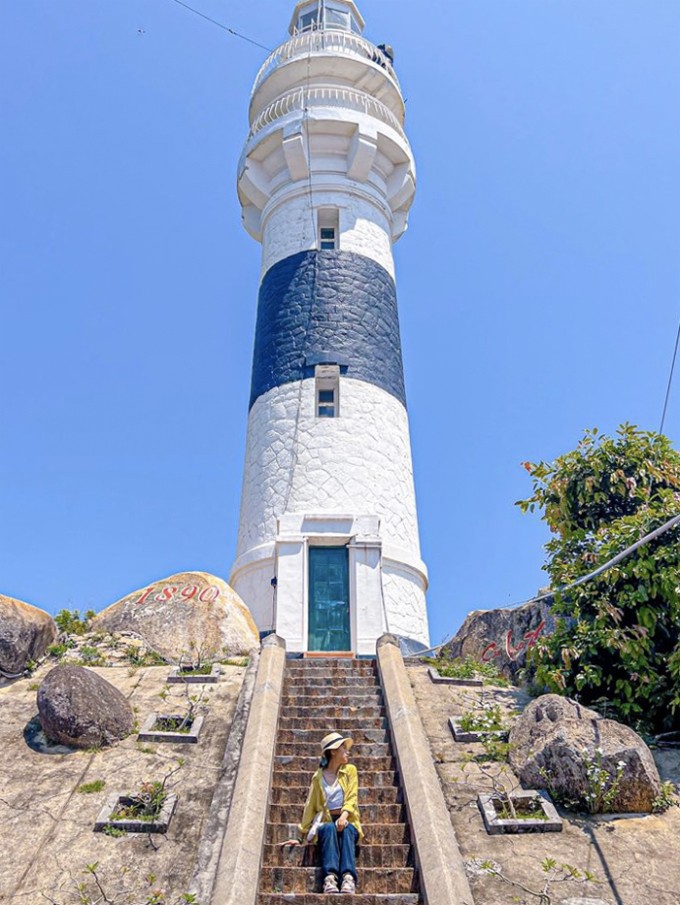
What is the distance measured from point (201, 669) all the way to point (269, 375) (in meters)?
8.22

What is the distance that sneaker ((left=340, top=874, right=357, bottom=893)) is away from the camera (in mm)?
5852

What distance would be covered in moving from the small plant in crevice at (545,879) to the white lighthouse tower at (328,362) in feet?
23.8

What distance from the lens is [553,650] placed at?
941 centimetres

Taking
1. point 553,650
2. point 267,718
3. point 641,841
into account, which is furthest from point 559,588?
point 267,718

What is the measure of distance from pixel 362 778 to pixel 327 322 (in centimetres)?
1115

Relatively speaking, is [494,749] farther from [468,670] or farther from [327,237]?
[327,237]

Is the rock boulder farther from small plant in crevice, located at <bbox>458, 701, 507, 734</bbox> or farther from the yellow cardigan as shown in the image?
the yellow cardigan

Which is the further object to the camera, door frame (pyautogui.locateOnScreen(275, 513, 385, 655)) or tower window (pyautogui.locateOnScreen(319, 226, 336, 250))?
tower window (pyautogui.locateOnScreen(319, 226, 336, 250))

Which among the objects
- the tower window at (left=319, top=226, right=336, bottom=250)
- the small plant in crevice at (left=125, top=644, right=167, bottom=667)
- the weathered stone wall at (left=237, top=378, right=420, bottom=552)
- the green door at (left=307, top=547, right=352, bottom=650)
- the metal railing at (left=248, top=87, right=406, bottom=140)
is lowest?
the small plant in crevice at (left=125, top=644, right=167, bottom=667)

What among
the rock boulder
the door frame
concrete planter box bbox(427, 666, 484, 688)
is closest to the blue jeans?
concrete planter box bbox(427, 666, 484, 688)

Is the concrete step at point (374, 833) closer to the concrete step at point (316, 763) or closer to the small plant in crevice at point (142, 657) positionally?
the concrete step at point (316, 763)

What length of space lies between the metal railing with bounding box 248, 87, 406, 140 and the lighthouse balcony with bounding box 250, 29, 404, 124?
0.84 meters

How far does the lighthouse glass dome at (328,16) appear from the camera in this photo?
23.6 m

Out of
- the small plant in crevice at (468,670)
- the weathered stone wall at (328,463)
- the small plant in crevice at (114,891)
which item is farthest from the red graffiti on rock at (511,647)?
the small plant in crevice at (114,891)
